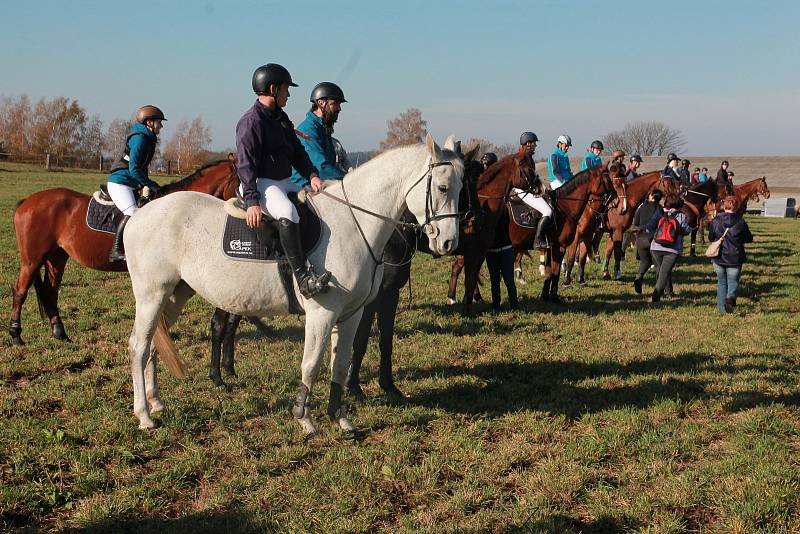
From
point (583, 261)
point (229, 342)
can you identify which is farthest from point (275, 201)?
point (583, 261)

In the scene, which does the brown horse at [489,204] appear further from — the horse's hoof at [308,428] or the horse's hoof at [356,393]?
the horse's hoof at [308,428]

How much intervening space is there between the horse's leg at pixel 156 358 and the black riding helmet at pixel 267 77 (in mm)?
2043

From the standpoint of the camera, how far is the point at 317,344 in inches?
201

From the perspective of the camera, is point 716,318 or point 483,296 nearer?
point 716,318

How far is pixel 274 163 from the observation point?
521cm

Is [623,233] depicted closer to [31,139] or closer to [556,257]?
[556,257]

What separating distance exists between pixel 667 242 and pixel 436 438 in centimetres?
771

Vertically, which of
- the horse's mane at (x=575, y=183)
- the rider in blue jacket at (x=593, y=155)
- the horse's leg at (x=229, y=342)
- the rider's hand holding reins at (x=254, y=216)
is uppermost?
the rider in blue jacket at (x=593, y=155)

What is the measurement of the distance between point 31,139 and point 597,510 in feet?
209

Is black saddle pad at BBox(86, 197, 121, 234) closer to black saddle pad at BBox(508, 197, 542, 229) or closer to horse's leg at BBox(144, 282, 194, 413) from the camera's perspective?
horse's leg at BBox(144, 282, 194, 413)

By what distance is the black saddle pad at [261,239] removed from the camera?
5.04 metres

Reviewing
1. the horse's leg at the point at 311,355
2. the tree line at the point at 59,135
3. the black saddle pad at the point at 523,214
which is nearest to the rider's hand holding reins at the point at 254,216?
the horse's leg at the point at 311,355

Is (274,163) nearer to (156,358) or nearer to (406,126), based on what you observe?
(156,358)

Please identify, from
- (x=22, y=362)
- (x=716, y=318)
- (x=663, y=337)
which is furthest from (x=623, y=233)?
(x=22, y=362)
